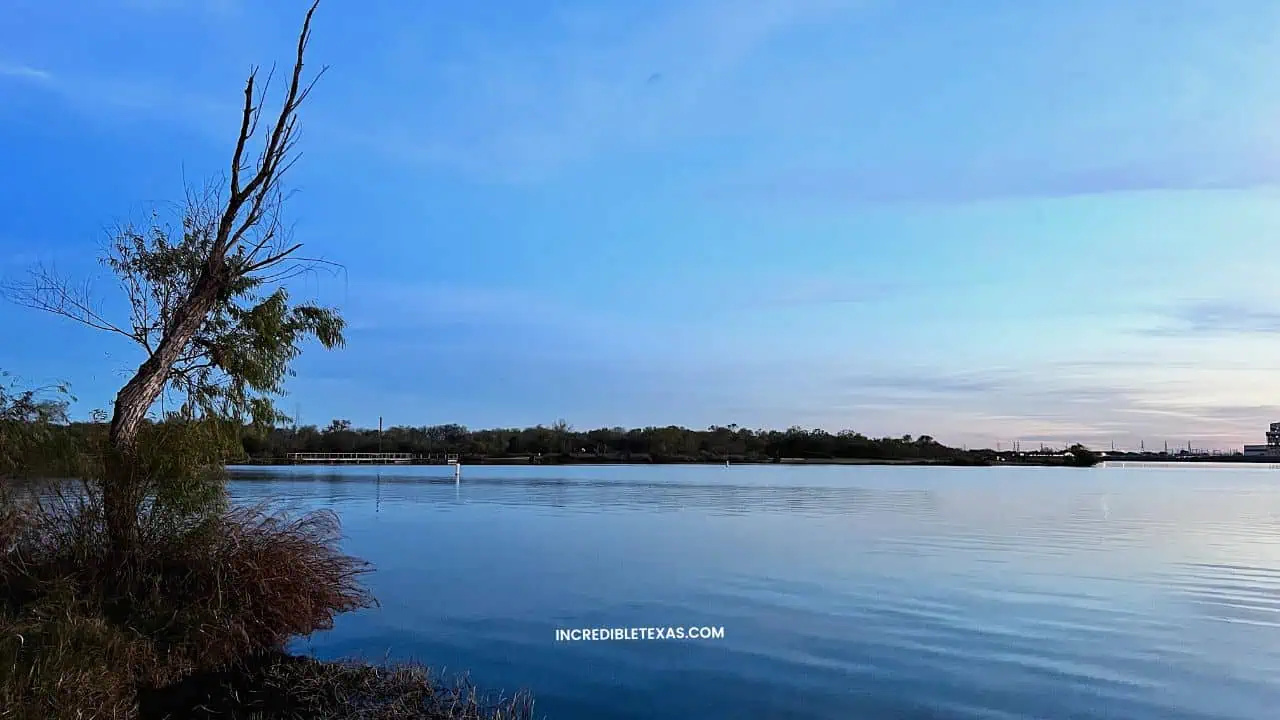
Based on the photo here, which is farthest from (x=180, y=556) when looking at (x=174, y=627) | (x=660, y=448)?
(x=660, y=448)

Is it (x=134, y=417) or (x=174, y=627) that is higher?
(x=134, y=417)

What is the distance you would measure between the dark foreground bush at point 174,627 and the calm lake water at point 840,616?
1288 millimetres

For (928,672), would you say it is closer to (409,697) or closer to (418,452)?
(409,697)

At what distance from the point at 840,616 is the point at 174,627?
9879mm

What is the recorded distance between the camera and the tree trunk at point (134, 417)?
11039 mm

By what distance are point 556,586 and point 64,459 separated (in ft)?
30.1

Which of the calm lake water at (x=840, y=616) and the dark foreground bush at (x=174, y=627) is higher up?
the dark foreground bush at (x=174, y=627)

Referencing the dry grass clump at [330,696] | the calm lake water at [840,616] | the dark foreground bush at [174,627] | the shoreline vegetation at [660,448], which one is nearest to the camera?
the dark foreground bush at [174,627]

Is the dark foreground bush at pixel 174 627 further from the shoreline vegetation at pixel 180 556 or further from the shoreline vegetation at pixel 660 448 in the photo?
the shoreline vegetation at pixel 660 448

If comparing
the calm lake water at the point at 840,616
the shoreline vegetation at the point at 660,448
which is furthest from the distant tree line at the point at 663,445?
the calm lake water at the point at 840,616

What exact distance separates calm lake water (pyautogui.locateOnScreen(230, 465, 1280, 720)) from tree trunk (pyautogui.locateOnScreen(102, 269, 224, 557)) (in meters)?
2.98

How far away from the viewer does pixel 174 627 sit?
1049 cm

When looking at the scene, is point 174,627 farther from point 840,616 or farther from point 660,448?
point 660,448

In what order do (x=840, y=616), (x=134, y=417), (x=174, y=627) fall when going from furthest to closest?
(x=840, y=616) < (x=134, y=417) < (x=174, y=627)
